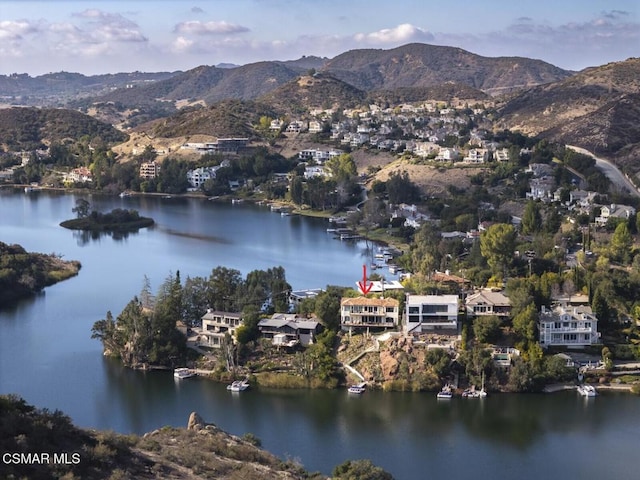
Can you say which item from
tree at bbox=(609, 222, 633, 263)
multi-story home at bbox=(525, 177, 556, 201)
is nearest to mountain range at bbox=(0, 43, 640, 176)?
multi-story home at bbox=(525, 177, 556, 201)

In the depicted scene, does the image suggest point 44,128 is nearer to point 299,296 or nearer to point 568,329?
point 299,296

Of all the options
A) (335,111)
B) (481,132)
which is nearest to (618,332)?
(481,132)

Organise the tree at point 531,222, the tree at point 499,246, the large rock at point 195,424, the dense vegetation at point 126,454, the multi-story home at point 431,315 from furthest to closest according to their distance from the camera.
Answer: the tree at point 531,222 < the tree at point 499,246 < the multi-story home at point 431,315 < the large rock at point 195,424 < the dense vegetation at point 126,454

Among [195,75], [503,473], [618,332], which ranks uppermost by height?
[195,75]

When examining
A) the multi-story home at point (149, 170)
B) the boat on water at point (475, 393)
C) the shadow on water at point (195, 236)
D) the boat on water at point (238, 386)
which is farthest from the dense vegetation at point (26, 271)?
the multi-story home at point (149, 170)

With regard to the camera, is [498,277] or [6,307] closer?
[498,277]

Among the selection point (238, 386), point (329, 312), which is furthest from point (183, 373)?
point (329, 312)

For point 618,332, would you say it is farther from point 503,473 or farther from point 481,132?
point 481,132

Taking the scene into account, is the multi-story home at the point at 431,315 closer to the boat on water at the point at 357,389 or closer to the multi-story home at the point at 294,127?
the boat on water at the point at 357,389
